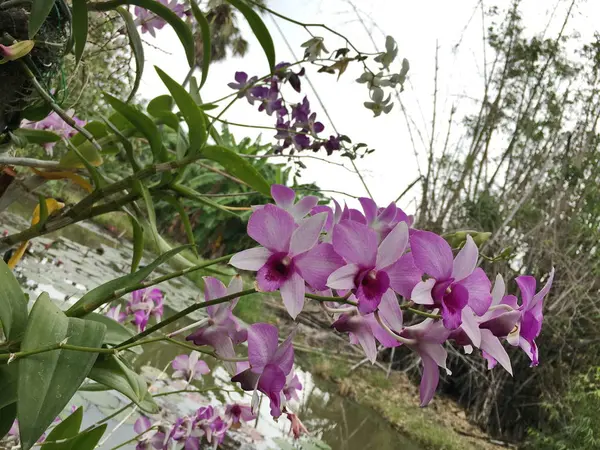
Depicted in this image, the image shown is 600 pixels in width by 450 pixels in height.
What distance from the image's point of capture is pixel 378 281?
32cm

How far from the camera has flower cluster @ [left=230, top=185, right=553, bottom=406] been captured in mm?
321

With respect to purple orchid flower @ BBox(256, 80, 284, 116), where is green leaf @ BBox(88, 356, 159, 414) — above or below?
below

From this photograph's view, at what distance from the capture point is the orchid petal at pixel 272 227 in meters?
0.33

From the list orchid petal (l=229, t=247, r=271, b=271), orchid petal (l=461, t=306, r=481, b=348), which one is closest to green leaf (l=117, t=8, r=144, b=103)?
orchid petal (l=229, t=247, r=271, b=271)

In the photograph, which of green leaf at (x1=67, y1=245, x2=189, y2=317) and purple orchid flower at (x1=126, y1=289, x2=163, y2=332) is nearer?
green leaf at (x1=67, y1=245, x2=189, y2=317)

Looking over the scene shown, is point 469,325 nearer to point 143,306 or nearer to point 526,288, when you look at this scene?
point 526,288

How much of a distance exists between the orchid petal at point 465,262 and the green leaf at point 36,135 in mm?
584

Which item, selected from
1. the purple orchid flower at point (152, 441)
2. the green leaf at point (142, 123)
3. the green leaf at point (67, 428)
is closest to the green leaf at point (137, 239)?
the green leaf at point (142, 123)

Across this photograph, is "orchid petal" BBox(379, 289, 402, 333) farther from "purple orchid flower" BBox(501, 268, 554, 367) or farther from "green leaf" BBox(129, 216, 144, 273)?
"green leaf" BBox(129, 216, 144, 273)

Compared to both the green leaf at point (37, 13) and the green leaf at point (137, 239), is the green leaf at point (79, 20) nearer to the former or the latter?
the green leaf at point (37, 13)

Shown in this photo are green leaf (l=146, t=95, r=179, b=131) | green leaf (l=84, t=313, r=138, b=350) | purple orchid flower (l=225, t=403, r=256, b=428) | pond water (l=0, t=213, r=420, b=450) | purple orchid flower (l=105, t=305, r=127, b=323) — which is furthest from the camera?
pond water (l=0, t=213, r=420, b=450)

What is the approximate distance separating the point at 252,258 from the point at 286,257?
22 millimetres

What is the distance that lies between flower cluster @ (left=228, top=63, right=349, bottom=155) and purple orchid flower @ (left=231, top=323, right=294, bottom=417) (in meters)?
0.69

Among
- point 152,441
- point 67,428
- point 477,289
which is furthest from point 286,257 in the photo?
point 152,441
